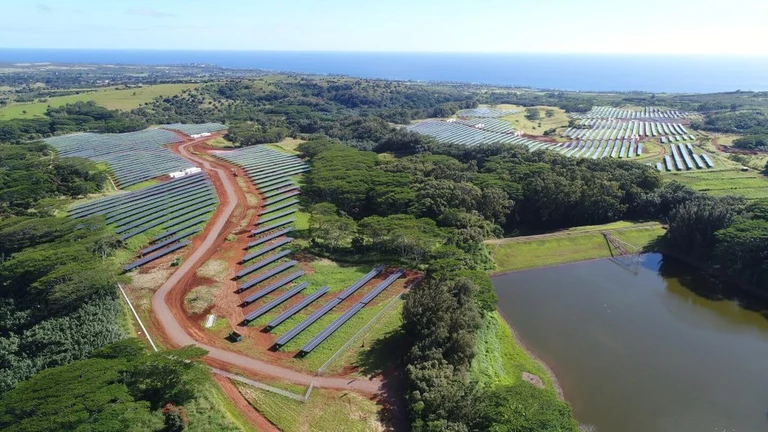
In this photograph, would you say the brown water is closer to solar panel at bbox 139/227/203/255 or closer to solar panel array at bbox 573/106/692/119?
solar panel at bbox 139/227/203/255

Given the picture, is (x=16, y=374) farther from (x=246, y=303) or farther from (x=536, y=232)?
(x=536, y=232)

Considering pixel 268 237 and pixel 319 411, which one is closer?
pixel 319 411

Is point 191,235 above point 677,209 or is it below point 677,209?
below

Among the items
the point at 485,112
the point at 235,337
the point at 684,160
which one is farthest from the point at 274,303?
the point at 485,112

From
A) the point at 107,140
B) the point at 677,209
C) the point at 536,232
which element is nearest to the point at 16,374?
the point at 536,232

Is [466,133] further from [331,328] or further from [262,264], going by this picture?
[331,328]

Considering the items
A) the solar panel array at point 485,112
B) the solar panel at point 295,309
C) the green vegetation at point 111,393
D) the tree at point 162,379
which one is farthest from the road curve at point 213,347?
the solar panel array at point 485,112
